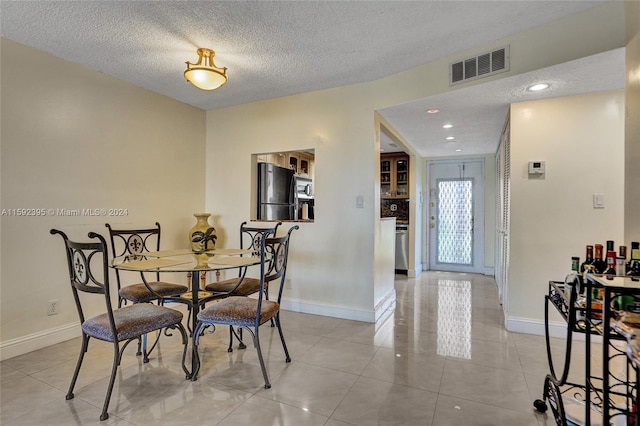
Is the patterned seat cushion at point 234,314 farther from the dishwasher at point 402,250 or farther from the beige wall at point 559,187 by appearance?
the dishwasher at point 402,250

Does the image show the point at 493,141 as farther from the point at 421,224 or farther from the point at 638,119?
the point at 638,119

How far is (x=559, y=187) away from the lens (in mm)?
2875

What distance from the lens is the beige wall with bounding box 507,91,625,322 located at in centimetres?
272

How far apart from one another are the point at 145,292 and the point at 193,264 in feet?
2.49

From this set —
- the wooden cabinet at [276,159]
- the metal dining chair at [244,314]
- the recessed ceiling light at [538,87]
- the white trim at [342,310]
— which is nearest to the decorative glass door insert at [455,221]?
the white trim at [342,310]

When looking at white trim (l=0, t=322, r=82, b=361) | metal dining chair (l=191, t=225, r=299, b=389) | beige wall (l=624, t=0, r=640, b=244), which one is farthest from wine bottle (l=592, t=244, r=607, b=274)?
white trim (l=0, t=322, r=82, b=361)

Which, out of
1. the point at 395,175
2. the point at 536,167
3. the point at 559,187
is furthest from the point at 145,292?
the point at 395,175

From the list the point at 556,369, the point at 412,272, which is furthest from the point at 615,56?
the point at 412,272

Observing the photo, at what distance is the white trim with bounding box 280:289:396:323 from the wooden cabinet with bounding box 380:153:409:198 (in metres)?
2.82

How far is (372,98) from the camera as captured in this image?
10.8 feet

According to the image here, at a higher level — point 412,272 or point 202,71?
point 202,71

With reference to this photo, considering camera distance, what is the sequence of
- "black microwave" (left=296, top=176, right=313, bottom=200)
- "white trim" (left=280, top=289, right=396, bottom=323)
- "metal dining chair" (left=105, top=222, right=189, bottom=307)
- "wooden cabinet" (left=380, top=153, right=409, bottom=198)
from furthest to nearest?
1. "wooden cabinet" (left=380, top=153, right=409, bottom=198)
2. "black microwave" (left=296, top=176, right=313, bottom=200)
3. "white trim" (left=280, top=289, right=396, bottom=323)
4. "metal dining chair" (left=105, top=222, right=189, bottom=307)

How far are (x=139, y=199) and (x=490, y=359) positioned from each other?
11.9 ft

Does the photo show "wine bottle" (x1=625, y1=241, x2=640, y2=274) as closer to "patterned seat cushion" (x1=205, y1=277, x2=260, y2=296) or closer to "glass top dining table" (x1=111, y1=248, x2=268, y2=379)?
"glass top dining table" (x1=111, y1=248, x2=268, y2=379)
